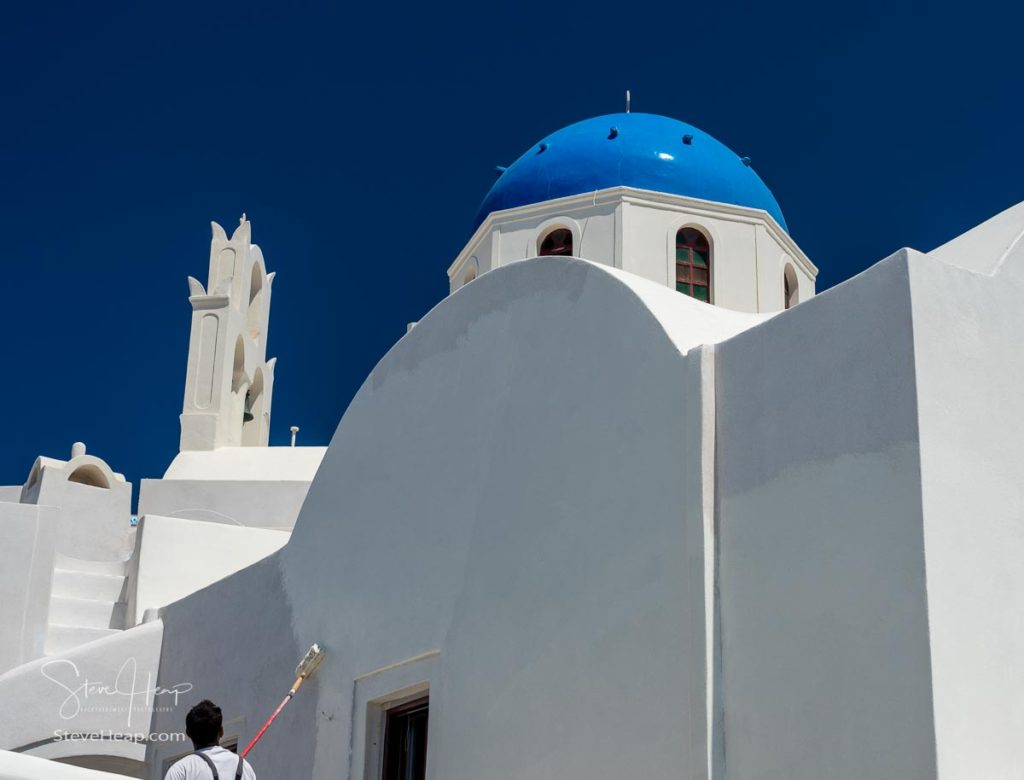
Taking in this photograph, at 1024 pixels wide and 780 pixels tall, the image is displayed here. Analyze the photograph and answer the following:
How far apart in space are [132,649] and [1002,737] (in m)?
7.82

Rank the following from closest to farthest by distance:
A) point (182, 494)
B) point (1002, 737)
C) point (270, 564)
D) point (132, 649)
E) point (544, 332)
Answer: point (1002, 737)
point (544, 332)
point (270, 564)
point (132, 649)
point (182, 494)

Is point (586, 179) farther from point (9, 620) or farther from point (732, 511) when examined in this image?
point (732, 511)

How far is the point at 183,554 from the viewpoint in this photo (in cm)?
1386

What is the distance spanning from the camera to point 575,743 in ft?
23.9

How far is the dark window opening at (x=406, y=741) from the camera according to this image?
8.80 m

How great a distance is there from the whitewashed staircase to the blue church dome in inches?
242

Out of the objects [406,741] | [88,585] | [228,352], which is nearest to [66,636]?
[88,585]

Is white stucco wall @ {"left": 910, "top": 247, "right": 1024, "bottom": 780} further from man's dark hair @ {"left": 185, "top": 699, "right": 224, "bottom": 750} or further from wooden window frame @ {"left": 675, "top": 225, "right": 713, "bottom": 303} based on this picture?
wooden window frame @ {"left": 675, "top": 225, "right": 713, "bottom": 303}

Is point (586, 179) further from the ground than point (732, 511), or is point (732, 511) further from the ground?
point (586, 179)

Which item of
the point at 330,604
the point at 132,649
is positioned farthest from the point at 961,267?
the point at 132,649

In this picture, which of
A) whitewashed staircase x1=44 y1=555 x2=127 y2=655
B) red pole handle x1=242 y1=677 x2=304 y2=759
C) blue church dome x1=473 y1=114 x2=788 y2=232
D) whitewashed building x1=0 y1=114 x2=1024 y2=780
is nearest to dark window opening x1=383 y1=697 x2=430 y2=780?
whitewashed building x1=0 y1=114 x2=1024 y2=780

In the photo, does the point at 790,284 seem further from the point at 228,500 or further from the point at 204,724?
the point at 204,724

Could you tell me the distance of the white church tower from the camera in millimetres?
21031

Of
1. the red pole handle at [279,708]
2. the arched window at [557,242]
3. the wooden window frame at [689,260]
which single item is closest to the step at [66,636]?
the red pole handle at [279,708]
